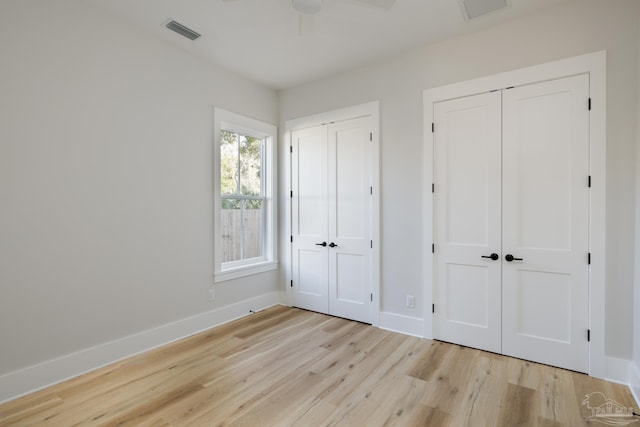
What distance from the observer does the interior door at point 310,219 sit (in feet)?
13.0

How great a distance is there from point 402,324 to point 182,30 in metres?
3.59

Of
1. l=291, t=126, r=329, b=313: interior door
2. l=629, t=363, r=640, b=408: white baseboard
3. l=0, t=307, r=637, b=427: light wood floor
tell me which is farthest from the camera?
l=291, t=126, r=329, b=313: interior door

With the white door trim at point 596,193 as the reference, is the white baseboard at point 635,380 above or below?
below

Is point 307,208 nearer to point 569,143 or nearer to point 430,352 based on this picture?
point 430,352

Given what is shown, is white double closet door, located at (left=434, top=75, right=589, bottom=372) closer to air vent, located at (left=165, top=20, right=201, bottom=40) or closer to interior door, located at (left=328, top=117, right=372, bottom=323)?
interior door, located at (left=328, top=117, right=372, bottom=323)

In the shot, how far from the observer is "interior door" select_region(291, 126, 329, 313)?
395 centimetres

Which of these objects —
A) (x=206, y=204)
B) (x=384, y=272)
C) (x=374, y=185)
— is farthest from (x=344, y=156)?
(x=206, y=204)

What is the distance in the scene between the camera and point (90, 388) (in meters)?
2.30

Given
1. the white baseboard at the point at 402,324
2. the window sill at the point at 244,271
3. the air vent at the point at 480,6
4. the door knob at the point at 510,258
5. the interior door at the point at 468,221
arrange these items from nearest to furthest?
the air vent at the point at 480,6 < the door knob at the point at 510,258 < the interior door at the point at 468,221 < the white baseboard at the point at 402,324 < the window sill at the point at 244,271

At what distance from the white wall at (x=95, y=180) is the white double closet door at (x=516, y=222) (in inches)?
99.9

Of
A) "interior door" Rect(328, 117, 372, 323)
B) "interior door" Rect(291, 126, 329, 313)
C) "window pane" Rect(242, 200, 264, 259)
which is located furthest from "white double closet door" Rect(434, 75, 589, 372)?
"window pane" Rect(242, 200, 264, 259)

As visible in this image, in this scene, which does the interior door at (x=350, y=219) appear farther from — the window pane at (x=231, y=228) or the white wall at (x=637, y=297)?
the white wall at (x=637, y=297)

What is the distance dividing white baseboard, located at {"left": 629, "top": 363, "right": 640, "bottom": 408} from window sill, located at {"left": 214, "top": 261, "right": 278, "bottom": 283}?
3.56 metres

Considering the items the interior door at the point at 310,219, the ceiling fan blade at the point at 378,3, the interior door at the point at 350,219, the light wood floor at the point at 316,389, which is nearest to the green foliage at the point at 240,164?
the interior door at the point at 310,219
